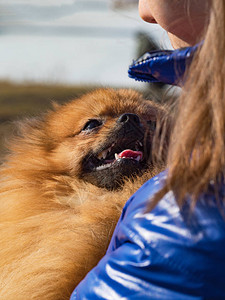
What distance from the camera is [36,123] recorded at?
2.34 m

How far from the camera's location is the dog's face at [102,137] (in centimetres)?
172

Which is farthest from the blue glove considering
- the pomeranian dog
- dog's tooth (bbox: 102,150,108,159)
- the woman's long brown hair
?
dog's tooth (bbox: 102,150,108,159)

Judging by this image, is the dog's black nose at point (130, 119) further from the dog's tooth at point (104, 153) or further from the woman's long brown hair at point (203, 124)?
the woman's long brown hair at point (203, 124)

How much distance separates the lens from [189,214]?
694 millimetres

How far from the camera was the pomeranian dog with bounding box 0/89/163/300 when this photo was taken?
1245mm

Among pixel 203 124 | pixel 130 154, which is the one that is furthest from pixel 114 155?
pixel 203 124

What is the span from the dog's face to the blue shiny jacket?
890mm

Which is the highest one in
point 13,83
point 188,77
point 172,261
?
point 188,77

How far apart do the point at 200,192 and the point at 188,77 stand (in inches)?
9.5

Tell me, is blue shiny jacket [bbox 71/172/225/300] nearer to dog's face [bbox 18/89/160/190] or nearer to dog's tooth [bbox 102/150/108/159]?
dog's face [bbox 18/89/160/190]

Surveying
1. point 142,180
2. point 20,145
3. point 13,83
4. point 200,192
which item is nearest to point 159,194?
point 200,192

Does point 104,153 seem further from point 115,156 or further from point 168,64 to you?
point 168,64

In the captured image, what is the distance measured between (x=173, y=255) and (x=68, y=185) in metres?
1.20

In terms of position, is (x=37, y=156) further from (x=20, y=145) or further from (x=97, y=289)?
(x=97, y=289)
